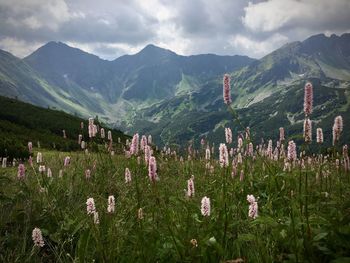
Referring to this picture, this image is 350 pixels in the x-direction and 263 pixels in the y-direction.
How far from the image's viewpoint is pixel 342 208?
5.06 m

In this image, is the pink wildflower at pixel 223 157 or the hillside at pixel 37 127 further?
the hillside at pixel 37 127

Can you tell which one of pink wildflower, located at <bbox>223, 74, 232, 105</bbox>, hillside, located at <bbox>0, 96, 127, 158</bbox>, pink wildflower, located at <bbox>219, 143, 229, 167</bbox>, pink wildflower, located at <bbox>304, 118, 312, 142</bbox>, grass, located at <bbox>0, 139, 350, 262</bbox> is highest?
hillside, located at <bbox>0, 96, 127, 158</bbox>

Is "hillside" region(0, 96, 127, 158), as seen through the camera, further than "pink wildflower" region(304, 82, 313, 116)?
Yes

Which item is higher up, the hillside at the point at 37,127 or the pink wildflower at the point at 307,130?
the hillside at the point at 37,127

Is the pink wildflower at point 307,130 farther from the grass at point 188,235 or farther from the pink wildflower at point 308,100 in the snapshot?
the grass at point 188,235

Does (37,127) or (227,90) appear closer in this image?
(227,90)

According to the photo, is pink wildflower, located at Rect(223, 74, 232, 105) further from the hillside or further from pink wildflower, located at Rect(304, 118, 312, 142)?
the hillside

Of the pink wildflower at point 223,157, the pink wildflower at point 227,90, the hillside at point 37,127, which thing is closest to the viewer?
the pink wildflower at point 223,157

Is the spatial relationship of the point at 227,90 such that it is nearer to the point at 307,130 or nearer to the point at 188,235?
the point at 307,130

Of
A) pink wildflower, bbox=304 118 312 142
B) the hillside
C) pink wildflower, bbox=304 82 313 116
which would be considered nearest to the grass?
pink wildflower, bbox=304 118 312 142

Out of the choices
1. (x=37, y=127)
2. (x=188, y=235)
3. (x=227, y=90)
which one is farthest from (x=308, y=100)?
(x=37, y=127)

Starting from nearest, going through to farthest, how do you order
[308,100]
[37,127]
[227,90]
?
[308,100] → [227,90] → [37,127]

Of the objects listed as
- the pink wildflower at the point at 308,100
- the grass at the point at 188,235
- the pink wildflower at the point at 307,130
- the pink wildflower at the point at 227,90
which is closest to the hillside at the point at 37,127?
the grass at the point at 188,235

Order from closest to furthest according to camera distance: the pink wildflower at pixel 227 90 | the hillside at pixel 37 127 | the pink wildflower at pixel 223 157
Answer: the pink wildflower at pixel 223 157, the pink wildflower at pixel 227 90, the hillside at pixel 37 127
